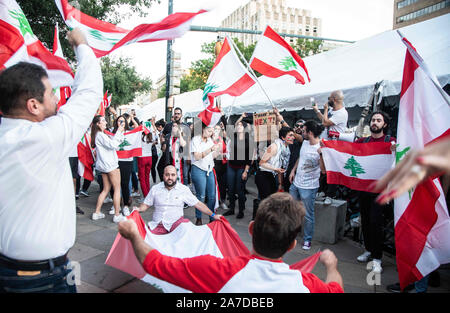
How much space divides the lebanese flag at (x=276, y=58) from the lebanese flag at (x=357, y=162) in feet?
6.35

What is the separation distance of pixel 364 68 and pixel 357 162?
434 centimetres

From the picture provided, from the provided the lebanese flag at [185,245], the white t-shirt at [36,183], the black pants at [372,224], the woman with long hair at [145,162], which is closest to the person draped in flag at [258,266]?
the white t-shirt at [36,183]

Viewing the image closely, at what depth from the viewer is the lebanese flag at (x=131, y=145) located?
650cm

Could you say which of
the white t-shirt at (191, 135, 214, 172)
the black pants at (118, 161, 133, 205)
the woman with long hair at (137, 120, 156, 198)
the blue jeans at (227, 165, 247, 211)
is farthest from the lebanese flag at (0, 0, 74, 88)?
the woman with long hair at (137, 120, 156, 198)

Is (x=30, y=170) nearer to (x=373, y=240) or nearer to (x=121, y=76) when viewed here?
(x=373, y=240)

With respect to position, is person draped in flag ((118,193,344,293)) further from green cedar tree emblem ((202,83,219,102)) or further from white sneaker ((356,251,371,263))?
green cedar tree emblem ((202,83,219,102))

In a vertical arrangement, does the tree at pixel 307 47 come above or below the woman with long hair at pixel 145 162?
above

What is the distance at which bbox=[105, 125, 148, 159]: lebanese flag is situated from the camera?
6.50 metres

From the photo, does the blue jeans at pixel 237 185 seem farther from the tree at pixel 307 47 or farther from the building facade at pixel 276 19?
the building facade at pixel 276 19

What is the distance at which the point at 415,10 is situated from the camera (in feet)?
198

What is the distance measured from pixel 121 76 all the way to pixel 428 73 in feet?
85.9

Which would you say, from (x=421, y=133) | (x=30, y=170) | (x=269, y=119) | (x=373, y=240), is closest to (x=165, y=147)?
(x=269, y=119)
